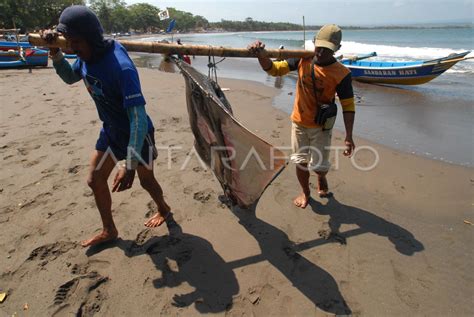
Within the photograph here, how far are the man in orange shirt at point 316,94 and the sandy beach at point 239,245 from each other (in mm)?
579

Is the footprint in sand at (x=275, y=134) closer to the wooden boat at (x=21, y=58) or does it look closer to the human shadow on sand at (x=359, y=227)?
the human shadow on sand at (x=359, y=227)

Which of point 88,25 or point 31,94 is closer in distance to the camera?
point 88,25

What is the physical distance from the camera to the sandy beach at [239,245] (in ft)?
7.93

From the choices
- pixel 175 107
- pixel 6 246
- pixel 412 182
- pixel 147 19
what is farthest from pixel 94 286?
pixel 147 19

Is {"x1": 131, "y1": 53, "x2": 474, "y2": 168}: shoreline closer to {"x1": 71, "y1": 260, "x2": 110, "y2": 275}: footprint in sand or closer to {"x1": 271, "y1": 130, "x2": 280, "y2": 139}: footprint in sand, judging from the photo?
{"x1": 271, "y1": 130, "x2": 280, "y2": 139}: footprint in sand

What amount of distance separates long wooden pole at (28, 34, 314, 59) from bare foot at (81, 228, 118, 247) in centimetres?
163

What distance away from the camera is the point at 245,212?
11.5 ft

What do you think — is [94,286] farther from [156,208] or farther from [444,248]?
[444,248]

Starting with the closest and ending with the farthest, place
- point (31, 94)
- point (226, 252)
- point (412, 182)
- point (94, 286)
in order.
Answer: point (94, 286) < point (226, 252) < point (412, 182) < point (31, 94)

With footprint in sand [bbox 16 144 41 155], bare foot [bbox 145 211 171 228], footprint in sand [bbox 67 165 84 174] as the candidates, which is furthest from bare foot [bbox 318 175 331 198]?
footprint in sand [bbox 16 144 41 155]

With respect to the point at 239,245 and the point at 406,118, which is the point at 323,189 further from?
the point at 406,118

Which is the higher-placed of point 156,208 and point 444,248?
point 156,208

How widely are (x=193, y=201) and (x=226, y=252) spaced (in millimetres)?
956

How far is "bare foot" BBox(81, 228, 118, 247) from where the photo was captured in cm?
289
